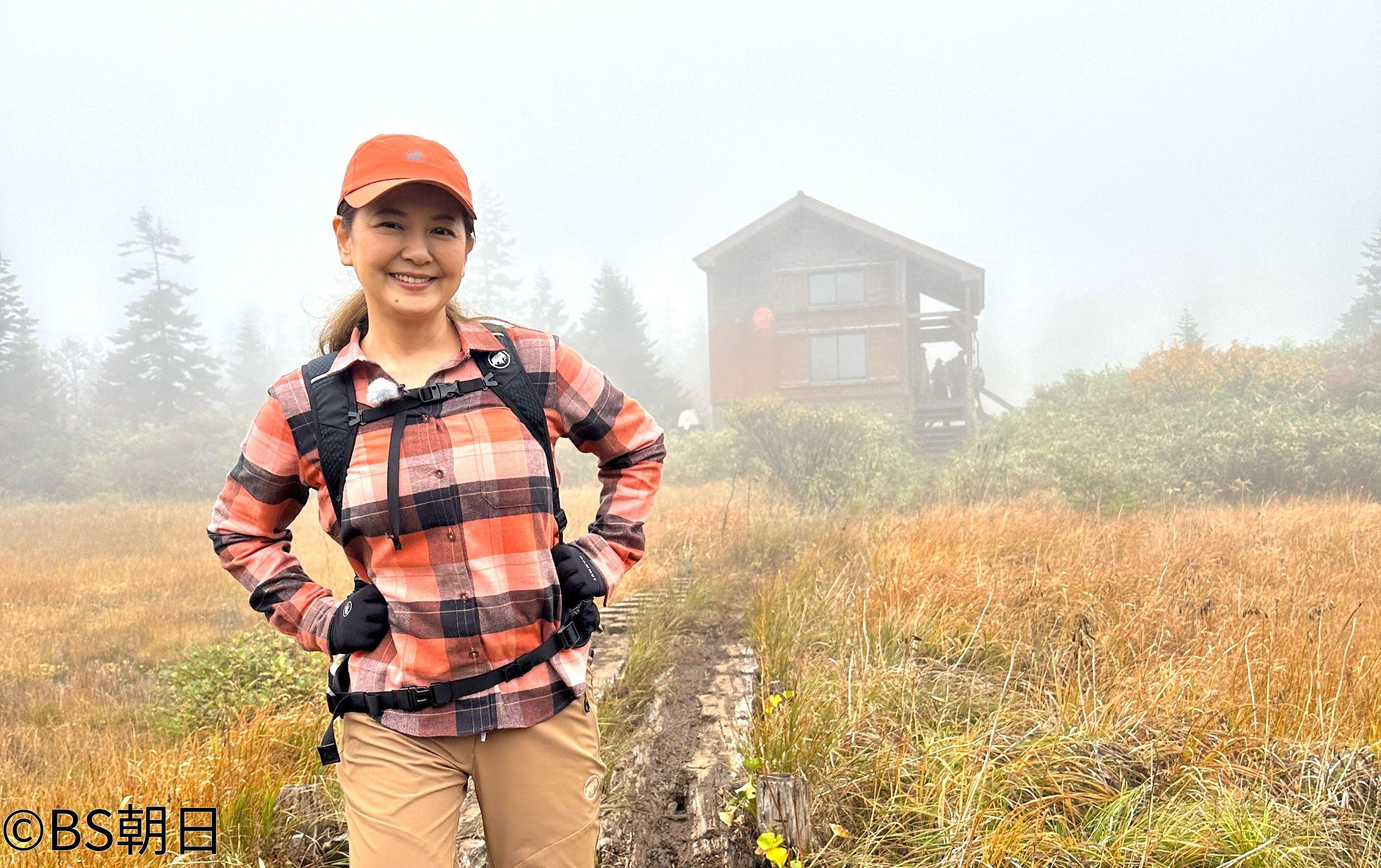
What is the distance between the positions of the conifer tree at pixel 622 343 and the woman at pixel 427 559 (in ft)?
116

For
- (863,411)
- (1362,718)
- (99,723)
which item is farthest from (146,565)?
(863,411)

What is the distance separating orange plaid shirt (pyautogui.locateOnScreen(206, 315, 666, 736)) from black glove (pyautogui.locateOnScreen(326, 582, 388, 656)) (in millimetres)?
21

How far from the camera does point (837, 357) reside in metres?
25.4

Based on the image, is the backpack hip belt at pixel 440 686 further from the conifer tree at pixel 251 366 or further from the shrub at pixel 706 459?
the conifer tree at pixel 251 366

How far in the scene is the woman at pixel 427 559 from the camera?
167 cm

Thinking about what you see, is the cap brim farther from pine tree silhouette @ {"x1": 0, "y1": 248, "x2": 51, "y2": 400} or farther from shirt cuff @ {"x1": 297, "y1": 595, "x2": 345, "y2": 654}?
pine tree silhouette @ {"x1": 0, "y1": 248, "x2": 51, "y2": 400}

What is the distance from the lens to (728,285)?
2616cm

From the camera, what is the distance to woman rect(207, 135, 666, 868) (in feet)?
5.48

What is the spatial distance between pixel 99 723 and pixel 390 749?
4.71 m

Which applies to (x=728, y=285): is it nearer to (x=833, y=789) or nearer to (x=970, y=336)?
(x=970, y=336)

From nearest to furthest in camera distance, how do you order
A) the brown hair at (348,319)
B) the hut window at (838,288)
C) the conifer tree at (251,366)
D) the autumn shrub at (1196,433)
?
1. the brown hair at (348,319)
2. the autumn shrub at (1196,433)
3. the hut window at (838,288)
4. the conifer tree at (251,366)

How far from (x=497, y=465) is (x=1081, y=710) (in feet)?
9.29

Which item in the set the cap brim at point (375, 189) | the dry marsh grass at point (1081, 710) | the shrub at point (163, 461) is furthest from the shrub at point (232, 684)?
the shrub at point (163, 461)

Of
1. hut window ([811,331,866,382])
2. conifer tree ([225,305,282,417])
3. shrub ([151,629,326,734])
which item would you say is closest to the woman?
shrub ([151,629,326,734])
